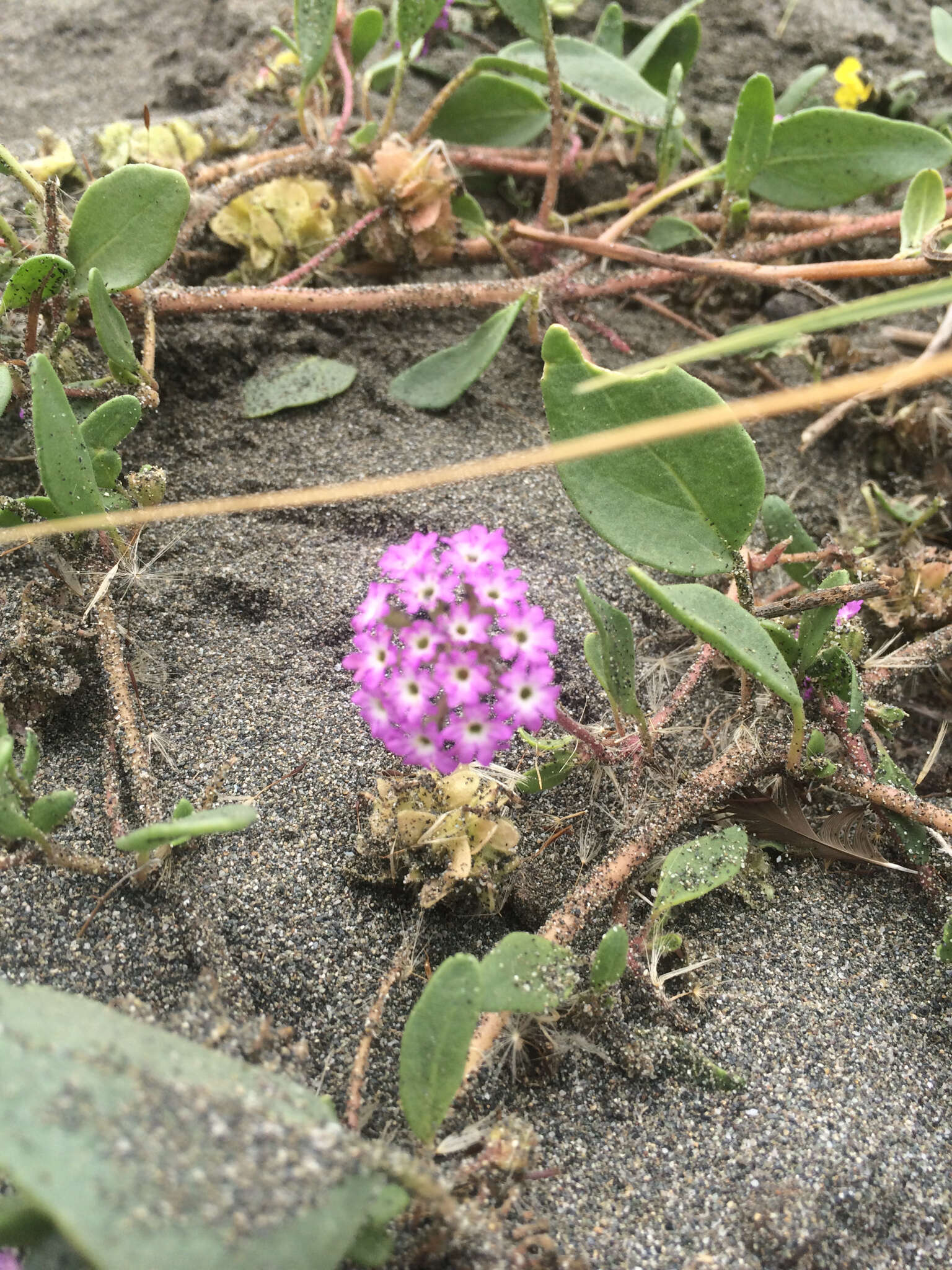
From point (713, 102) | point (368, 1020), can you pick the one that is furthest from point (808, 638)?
point (713, 102)

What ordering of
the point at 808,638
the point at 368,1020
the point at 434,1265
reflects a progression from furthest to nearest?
the point at 808,638 → the point at 368,1020 → the point at 434,1265

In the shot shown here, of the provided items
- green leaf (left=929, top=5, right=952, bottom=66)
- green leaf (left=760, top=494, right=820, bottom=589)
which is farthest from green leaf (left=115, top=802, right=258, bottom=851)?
green leaf (left=929, top=5, right=952, bottom=66)

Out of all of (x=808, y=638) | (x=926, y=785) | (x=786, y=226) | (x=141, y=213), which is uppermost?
(x=141, y=213)

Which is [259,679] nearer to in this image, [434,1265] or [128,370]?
[128,370]

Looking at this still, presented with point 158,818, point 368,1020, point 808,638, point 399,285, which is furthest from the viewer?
point 399,285

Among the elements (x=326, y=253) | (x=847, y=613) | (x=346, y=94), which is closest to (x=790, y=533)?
(x=847, y=613)
